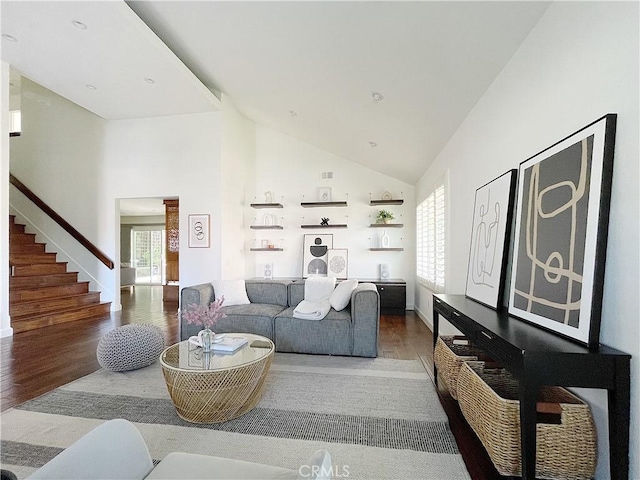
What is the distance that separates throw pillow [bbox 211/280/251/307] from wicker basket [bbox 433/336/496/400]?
248 cm

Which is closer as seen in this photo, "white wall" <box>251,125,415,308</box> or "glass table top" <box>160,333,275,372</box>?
"glass table top" <box>160,333,275,372</box>

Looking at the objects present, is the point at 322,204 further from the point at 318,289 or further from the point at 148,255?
the point at 148,255

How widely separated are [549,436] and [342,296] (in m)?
2.49

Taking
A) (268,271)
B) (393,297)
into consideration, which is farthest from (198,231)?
(393,297)

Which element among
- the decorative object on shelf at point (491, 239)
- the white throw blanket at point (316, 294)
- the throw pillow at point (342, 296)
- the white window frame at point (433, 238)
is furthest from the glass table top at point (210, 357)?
the white window frame at point (433, 238)

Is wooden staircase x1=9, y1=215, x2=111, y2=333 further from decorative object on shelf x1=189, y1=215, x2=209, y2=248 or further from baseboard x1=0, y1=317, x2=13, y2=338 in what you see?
decorative object on shelf x1=189, y1=215, x2=209, y2=248

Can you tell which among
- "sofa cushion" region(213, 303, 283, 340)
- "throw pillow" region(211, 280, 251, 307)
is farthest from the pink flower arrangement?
"throw pillow" region(211, 280, 251, 307)

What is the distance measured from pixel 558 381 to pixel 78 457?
1736 mm

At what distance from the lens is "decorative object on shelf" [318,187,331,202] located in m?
6.44

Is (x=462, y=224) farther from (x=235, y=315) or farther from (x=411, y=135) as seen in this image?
(x=235, y=315)

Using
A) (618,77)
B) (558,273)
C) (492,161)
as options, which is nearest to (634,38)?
(618,77)

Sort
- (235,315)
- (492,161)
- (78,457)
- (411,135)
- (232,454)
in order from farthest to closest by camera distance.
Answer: (411,135) < (235,315) < (492,161) < (232,454) < (78,457)

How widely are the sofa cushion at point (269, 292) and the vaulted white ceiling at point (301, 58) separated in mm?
2482

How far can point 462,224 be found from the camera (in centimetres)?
328
